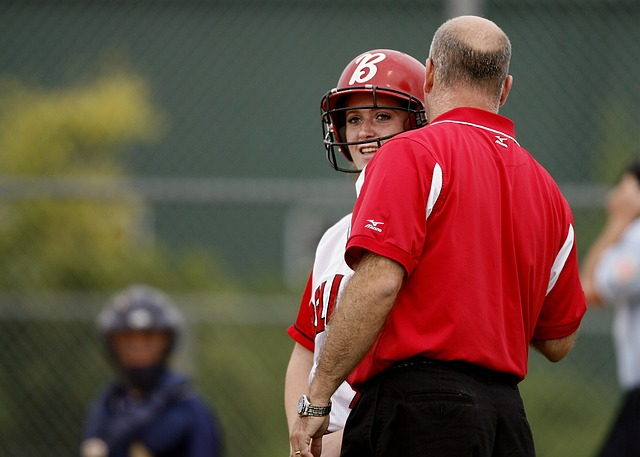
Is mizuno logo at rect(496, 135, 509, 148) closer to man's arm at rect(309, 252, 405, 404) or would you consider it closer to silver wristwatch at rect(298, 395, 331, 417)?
man's arm at rect(309, 252, 405, 404)

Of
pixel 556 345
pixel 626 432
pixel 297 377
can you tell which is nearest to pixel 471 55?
pixel 556 345

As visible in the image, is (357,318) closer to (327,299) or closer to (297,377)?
(327,299)

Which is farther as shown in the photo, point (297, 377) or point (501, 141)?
point (297, 377)

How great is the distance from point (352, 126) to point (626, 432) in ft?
10.2

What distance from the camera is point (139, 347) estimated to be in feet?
23.1

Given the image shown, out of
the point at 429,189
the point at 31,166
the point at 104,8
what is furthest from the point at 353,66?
the point at 104,8

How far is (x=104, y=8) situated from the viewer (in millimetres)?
10945

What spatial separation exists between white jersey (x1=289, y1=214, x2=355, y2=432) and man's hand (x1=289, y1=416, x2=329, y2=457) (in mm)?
301

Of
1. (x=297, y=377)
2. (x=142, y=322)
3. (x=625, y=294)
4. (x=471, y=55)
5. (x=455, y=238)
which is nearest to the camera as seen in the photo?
(x=455, y=238)

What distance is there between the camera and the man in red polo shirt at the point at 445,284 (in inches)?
126

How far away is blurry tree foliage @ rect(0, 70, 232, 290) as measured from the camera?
347 inches

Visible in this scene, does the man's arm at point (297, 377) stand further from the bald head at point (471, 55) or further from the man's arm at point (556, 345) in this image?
the bald head at point (471, 55)

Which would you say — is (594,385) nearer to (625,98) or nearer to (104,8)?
(625,98)

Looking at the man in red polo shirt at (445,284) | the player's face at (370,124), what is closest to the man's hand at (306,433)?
the man in red polo shirt at (445,284)
